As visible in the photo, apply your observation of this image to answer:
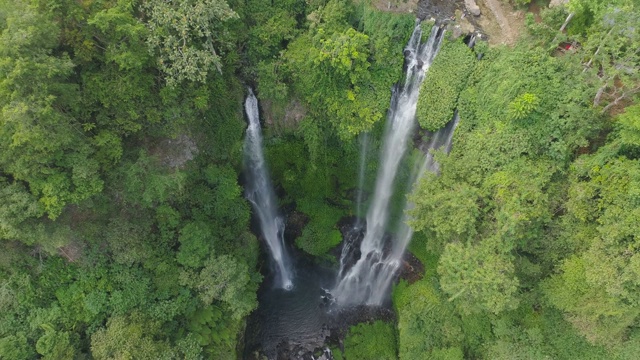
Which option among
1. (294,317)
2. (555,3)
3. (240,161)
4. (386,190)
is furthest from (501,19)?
(294,317)

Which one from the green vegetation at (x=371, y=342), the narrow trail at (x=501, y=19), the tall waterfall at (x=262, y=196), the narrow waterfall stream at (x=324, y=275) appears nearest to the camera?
the narrow trail at (x=501, y=19)

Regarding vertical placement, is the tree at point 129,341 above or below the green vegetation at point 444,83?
below

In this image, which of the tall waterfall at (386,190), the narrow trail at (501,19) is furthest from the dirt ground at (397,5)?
the narrow trail at (501,19)

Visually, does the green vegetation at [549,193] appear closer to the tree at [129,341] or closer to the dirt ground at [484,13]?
the dirt ground at [484,13]

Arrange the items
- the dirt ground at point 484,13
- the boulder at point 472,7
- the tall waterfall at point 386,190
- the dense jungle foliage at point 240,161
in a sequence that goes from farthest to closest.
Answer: the tall waterfall at point 386,190 → the boulder at point 472,7 → the dirt ground at point 484,13 → the dense jungle foliage at point 240,161

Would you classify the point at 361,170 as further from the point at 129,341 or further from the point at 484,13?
the point at 129,341

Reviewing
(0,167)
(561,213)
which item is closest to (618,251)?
(561,213)

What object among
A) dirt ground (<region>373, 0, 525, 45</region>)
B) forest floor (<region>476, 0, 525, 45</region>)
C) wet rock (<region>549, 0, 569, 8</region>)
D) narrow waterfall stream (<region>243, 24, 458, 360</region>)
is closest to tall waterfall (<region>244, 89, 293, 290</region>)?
narrow waterfall stream (<region>243, 24, 458, 360</region>)
